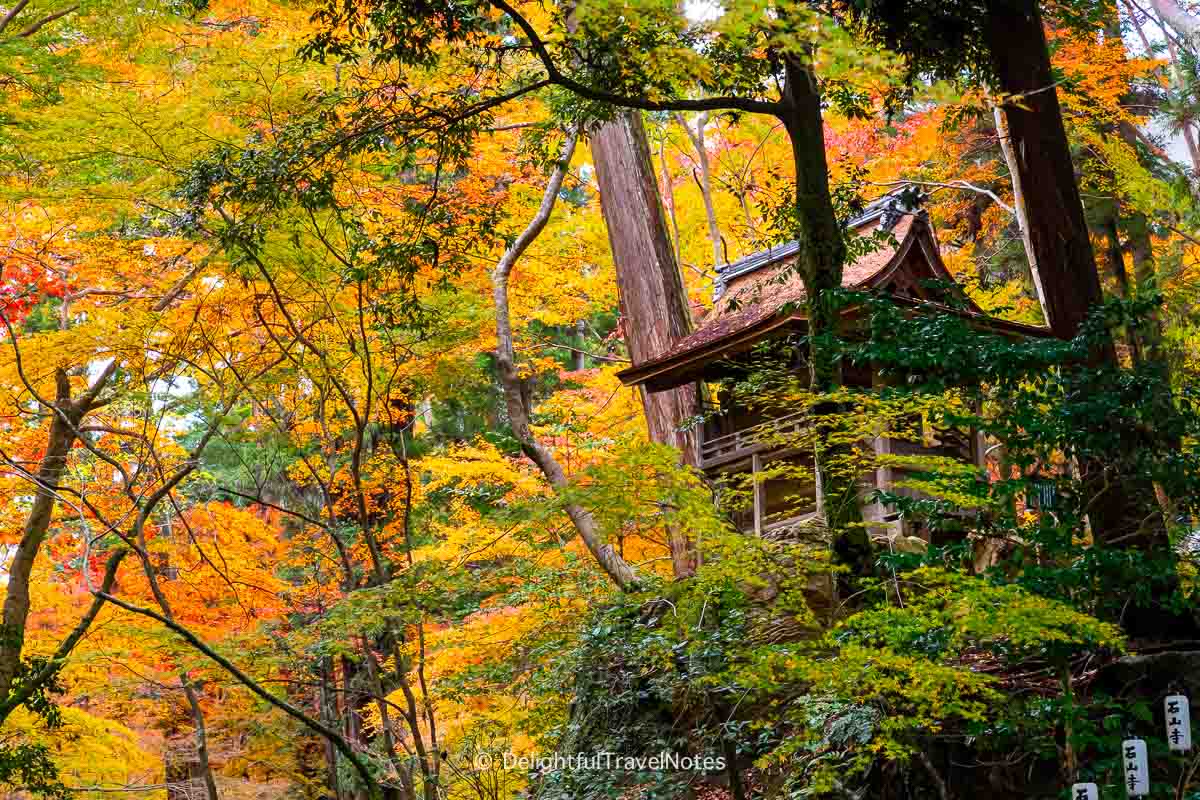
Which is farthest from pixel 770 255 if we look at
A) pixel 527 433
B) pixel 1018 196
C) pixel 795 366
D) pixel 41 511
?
pixel 41 511

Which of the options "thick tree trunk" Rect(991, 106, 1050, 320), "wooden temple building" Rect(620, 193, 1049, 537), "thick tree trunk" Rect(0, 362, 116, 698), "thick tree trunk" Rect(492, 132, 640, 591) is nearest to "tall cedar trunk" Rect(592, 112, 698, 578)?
"wooden temple building" Rect(620, 193, 1049, 537)

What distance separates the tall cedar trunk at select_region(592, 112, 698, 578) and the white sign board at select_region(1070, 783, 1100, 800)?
6.61m

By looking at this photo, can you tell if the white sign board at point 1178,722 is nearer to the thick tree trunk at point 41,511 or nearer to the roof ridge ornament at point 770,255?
the roof ridge ornament at point 770,255

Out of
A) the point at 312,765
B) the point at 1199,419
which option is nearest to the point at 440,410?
the point at 312,765

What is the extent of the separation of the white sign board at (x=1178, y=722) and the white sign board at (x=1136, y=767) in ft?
0.87

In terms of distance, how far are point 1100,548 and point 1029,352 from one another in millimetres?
1159

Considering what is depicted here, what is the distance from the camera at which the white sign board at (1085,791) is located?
5410mm

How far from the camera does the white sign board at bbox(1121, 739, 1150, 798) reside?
5289 mm

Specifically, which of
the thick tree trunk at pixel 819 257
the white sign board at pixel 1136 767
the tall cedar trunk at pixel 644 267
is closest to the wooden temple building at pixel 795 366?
the tall cedar trunk at pixel 644 267

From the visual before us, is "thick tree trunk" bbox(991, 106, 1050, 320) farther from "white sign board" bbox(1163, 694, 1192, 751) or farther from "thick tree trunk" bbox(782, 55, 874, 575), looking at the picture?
"white sign board" bbox(1163, 694, 1192, 751)

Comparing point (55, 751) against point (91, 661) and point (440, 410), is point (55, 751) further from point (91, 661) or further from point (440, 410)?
point (440, 410)

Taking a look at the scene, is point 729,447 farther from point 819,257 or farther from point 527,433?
point 819,257

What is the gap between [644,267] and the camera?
12336 mm

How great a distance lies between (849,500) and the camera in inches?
265
